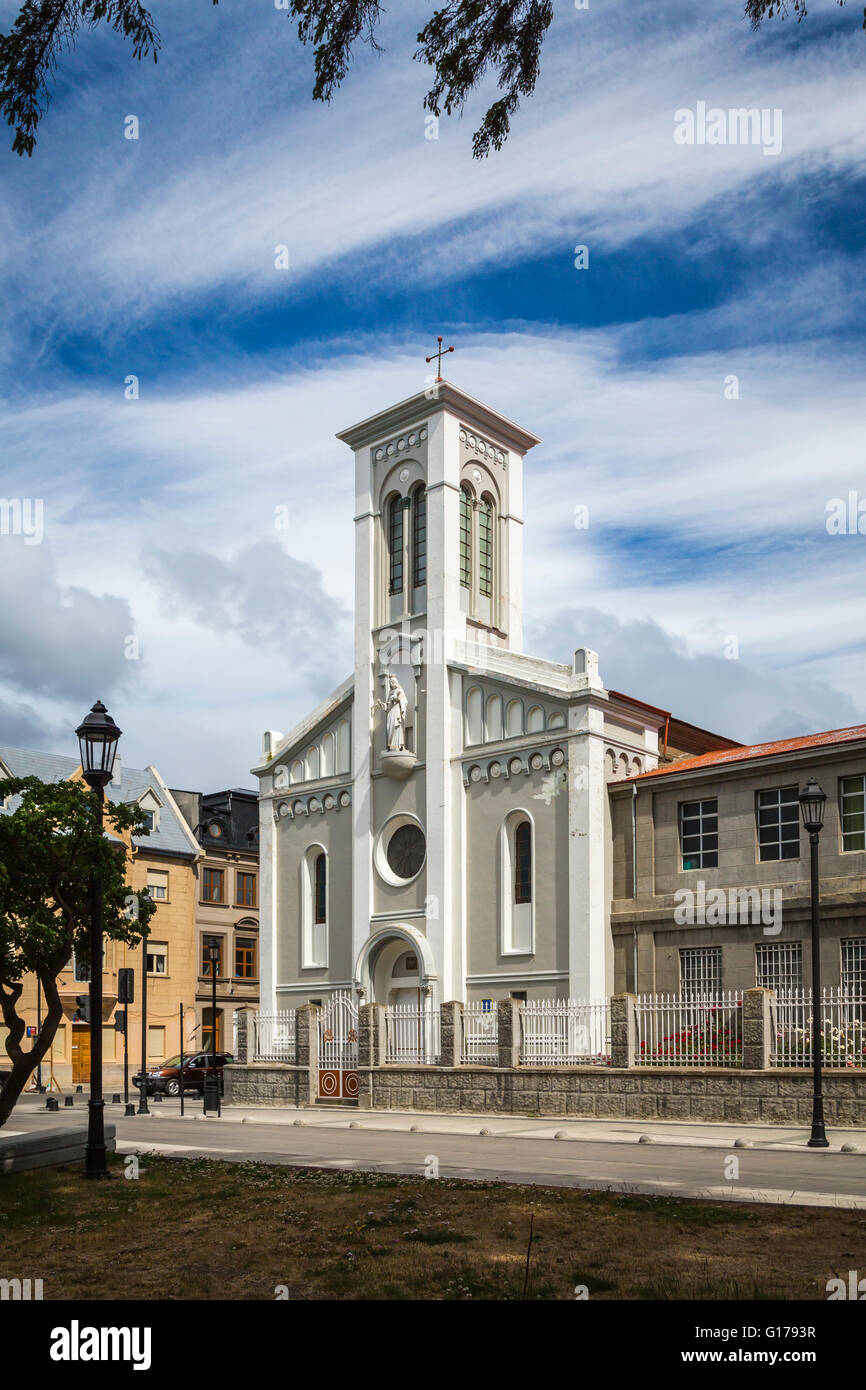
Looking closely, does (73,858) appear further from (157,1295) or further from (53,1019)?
(157,1295)

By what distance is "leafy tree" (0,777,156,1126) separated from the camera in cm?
1539

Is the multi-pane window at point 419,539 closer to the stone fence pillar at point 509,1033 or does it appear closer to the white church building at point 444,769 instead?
the white church building at point 444,769

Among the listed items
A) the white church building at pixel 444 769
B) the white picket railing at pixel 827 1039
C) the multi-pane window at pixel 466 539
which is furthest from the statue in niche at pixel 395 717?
the white picket railing at pixel 827 1039

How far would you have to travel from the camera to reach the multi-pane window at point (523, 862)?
35094 mm

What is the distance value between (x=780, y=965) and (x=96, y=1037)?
742 inches

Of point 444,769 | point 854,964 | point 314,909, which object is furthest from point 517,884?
point 854,964

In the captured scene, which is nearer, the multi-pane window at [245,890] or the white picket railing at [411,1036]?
the white picket railing at [411,1036]

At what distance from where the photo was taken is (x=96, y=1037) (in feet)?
52.2

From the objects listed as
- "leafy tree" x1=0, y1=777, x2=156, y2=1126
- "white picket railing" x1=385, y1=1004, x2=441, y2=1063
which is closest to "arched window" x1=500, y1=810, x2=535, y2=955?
"white picket railing" x1=385, y1=1004, x2=441, y2=1063

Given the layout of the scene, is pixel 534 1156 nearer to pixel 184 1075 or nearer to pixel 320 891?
pixel 320 891

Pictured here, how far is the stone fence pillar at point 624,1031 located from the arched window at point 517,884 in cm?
830

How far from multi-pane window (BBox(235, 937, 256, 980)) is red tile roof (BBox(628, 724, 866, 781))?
33968mm

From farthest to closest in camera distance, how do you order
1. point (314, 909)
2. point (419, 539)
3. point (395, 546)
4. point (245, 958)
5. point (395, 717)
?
point (245, 958) < point (314, 909) < point (395, 546) < point (419, 539) < point (395, 717)
